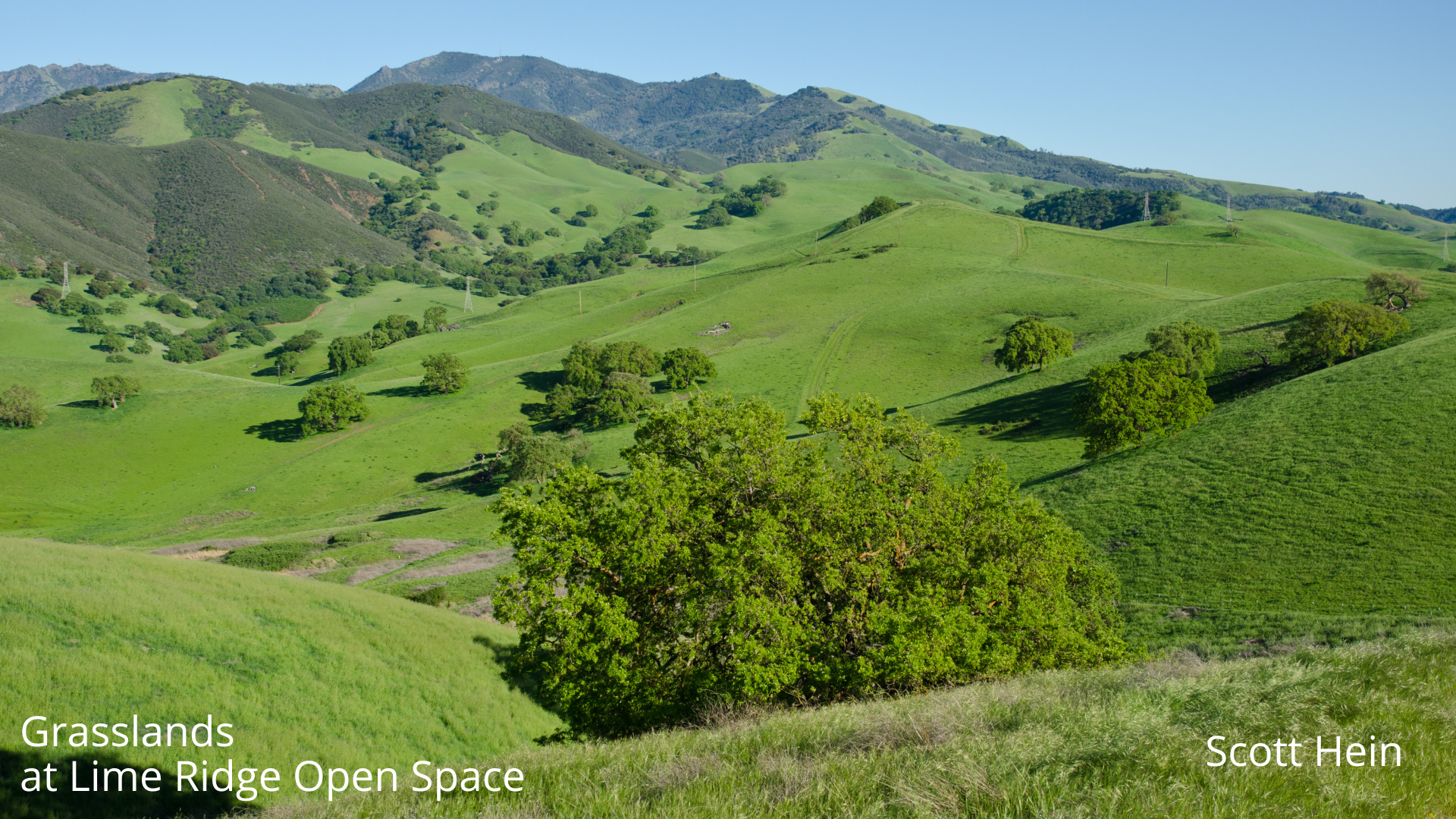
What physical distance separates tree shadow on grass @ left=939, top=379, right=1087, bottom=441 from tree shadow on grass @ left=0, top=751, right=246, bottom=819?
6450cm

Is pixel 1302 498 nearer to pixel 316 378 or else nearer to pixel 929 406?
pixel 929 406

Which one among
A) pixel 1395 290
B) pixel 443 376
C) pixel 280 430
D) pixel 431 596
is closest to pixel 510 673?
pixel 431 596

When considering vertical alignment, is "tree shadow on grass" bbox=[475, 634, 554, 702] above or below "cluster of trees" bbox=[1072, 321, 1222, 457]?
below

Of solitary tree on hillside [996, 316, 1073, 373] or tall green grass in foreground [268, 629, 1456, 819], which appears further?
solitary tree on hillside [996, 316, 1073, 373]

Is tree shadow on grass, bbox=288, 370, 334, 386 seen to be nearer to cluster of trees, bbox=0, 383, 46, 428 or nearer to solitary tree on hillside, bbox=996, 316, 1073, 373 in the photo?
cluster of trees, bbox=0, 383, 46, 428

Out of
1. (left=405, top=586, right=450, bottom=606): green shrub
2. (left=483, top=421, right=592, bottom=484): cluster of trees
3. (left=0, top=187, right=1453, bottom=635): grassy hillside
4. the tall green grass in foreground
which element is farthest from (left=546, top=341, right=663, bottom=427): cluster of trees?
the tall green grass in foreground

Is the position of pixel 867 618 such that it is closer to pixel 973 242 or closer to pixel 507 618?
pixel 507 618

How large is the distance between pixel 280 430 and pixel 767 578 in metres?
104

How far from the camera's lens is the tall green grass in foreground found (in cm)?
666

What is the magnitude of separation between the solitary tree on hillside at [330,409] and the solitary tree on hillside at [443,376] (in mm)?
11096

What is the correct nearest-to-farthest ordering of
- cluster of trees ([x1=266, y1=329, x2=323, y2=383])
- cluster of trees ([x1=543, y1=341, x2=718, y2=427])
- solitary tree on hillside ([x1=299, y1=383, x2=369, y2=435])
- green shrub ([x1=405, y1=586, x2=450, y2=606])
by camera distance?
green shrub ([x1=405, y1=586, x2=450, y2=606]) < cluster of trees ([x1=543, y1=341, x2=718, y2=427]) < solitary tree on hillside ([x1=299, y1=383, x2=369, y2=435]) < cluster of trees ([x1=266, y1=329, x2=323, y2=383])

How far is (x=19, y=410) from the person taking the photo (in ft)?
307

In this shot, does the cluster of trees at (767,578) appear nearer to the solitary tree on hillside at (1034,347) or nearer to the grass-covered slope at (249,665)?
the grass-covered slope at (249,665)

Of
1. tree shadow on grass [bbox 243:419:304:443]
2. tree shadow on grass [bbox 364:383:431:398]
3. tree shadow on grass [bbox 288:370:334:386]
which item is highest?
tree shadow on grass [bbox 364:383:431:398]
